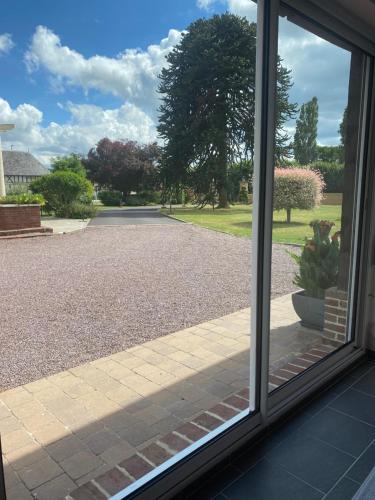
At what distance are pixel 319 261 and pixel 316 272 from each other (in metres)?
0.08

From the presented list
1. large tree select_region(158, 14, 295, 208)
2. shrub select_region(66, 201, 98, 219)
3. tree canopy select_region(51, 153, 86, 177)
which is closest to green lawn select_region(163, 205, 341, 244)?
large tree select_region(158, 14, 295, 208)

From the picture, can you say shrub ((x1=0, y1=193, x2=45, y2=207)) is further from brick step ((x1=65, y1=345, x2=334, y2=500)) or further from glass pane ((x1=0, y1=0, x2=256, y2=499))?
brick step ((x1=65, y1=345, x2=334, y2=500))

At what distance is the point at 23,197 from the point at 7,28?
7.00 metres

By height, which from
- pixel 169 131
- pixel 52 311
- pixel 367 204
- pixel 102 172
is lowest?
pixel 52 311

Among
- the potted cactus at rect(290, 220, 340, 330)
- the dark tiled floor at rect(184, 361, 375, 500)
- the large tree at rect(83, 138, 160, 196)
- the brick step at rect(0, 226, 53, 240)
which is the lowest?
the dark tiled floor at rect(184, 361, 375, 500)

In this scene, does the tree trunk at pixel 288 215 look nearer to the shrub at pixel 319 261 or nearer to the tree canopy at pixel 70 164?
the shrub at pixel 319 261

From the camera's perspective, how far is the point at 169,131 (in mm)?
12773

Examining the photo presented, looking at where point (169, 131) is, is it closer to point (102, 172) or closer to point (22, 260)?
point (102, 172)

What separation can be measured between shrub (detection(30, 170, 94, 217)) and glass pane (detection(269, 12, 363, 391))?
8.69 m

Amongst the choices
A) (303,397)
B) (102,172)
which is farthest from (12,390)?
(102,172)

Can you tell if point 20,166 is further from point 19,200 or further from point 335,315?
point 335,315

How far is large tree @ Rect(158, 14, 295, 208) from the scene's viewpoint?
11.3 metres

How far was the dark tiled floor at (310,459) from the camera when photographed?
115 centimetres

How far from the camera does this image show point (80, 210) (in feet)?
35.1
